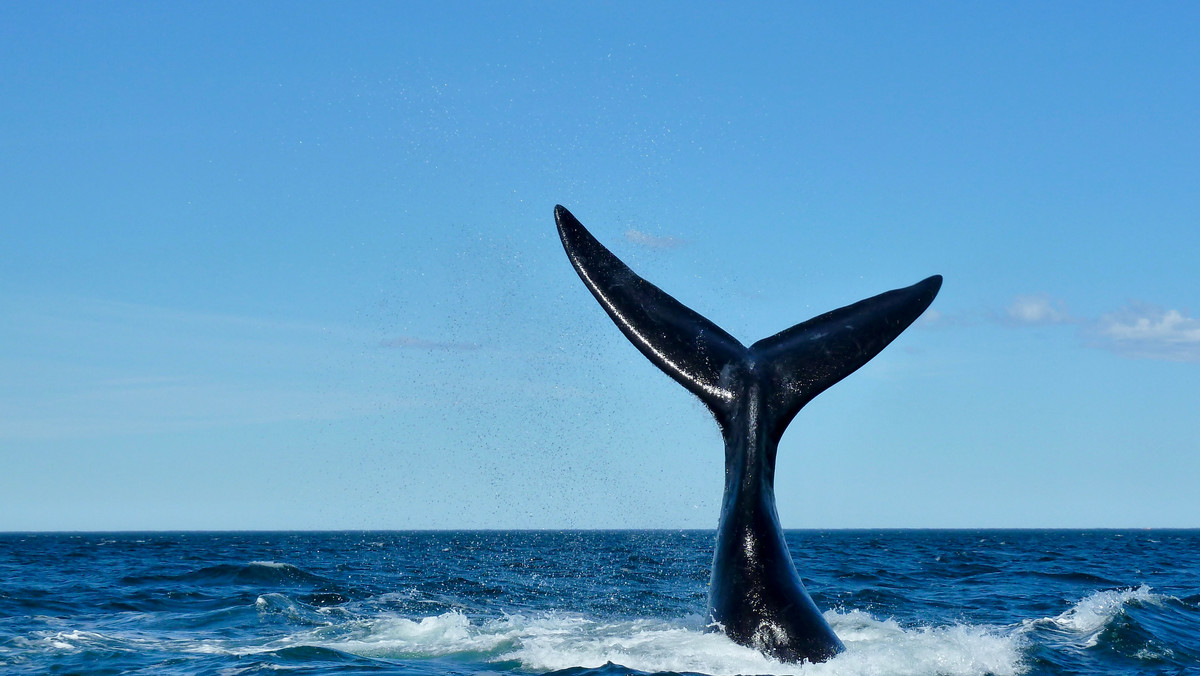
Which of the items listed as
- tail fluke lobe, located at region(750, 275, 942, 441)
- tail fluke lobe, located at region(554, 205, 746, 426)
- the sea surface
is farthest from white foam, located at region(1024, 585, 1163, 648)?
tail fluke lobe, located at region(554, 205, 746, 426)

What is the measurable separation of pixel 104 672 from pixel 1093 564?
28.8m

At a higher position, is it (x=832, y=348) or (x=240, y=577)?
(x=832, y=348)

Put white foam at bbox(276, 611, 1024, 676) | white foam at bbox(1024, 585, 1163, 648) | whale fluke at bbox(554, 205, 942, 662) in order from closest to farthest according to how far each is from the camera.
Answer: white foam at bbox(276, 611, 1024, 676) < whale fluke at bbox(554, 205, 942, 662) < white foam at bbox(1024, 585, 1163, 648)

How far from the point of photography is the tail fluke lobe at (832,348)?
9.47 metres

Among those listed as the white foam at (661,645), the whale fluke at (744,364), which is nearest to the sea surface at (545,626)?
the white foam at (661,645)

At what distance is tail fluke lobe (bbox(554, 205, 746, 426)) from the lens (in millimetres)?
9555

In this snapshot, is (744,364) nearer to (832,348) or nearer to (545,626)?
(832,348)

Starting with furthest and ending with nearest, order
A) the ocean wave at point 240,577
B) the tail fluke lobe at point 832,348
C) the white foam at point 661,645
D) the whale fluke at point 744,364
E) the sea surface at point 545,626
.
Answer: the ocean wave at point 240,577, the sea surface at point 545,626, the tail fluke lobe at point 832,348, the whale fluke at point 744,364, the white foam at point 661,645

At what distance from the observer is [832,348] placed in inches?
376

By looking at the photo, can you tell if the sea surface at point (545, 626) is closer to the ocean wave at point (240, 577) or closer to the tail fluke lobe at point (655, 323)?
the ocean wave at point (240, 577)

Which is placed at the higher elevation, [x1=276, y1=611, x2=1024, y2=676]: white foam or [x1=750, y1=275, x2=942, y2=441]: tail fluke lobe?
[x1=750, y1=275, x2=942, y2=441]: tail fluke lobe

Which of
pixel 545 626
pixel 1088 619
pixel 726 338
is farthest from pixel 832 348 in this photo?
pixel 1088 619

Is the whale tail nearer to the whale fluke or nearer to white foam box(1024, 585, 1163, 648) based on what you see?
the whale fluke

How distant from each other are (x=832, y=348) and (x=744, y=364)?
0.73 metres
